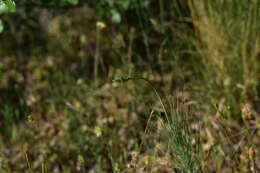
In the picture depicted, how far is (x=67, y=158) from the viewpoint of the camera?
2248mm

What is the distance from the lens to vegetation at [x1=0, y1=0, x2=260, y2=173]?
1999mm

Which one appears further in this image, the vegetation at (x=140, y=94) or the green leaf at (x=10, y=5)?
the vegetation at (x=140, y=94)

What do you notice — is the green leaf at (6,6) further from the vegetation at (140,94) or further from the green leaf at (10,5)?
the vegetation at (140,94)

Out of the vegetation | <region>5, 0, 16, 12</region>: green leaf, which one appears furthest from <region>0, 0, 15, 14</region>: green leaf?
the vegetation

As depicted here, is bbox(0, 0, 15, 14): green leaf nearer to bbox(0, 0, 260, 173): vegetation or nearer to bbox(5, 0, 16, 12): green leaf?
bbox(5, 0, 16, 12): green leaf

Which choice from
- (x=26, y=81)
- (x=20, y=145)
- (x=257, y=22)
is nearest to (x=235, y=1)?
(x=257, y=22)

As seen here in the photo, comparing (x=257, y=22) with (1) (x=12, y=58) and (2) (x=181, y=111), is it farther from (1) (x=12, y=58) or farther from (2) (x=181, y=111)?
(1) (x=12, y=58)

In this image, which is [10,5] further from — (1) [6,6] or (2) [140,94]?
(2) [140,94]

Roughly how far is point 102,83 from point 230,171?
1232mm

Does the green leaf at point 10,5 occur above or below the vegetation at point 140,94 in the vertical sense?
above

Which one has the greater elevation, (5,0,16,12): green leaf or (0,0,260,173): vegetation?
(5,0,16,12): green leaf

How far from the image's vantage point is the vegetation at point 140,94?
6.56 ft

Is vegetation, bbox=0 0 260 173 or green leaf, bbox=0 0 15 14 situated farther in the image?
vegetation, bbox=0 0 260 173

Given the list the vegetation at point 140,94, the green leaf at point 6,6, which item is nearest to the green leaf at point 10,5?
the green leaf at point 6,6
